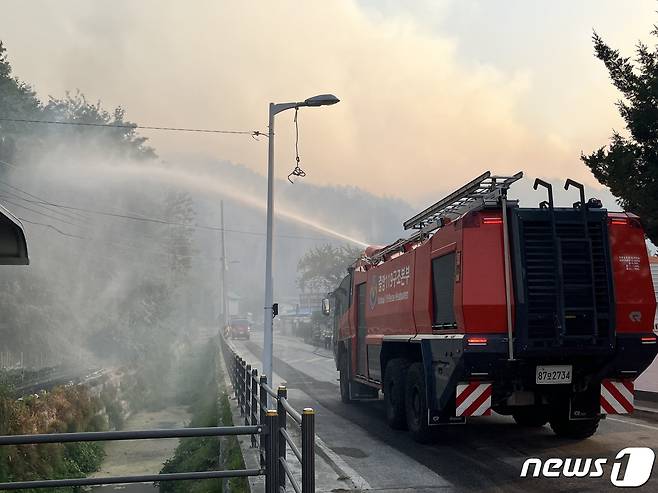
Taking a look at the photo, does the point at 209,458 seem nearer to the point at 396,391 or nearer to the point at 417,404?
the point at 396,391

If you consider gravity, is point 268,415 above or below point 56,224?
below

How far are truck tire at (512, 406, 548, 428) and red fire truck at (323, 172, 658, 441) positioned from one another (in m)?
0.08

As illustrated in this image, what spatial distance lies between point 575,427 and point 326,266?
240ft

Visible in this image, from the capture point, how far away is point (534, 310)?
8.67 meters

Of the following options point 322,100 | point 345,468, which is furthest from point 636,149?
point 345,468

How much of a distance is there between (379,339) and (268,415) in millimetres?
6902

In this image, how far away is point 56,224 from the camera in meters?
41.9

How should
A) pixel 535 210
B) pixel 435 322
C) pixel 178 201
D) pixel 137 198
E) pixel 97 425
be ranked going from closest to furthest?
pixel 535 210, pixel 435 322, pixel 97 425, pixel 137 198, pixel 178 201

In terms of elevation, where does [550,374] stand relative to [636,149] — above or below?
below

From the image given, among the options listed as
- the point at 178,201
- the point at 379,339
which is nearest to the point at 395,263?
the point at 379,339

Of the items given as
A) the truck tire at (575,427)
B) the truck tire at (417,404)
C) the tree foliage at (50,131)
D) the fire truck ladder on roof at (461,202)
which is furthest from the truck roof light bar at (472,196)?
the tree foliage at (50,131)

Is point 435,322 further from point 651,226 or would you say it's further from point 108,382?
point 108,382

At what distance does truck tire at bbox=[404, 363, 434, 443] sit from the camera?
400 inches

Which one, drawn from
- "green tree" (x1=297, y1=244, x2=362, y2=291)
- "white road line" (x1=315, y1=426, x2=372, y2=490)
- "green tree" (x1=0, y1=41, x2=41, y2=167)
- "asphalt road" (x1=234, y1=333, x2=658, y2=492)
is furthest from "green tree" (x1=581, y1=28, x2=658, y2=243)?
"green tree" (x1=297, y1=244, x2=362, y2=291)
